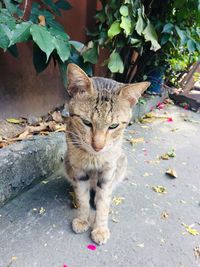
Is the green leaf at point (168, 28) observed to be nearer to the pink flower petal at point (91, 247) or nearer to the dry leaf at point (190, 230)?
the dry leaf at point (190, 230)

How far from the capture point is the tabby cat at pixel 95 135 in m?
1.50

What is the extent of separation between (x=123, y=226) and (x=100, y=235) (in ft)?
0.67

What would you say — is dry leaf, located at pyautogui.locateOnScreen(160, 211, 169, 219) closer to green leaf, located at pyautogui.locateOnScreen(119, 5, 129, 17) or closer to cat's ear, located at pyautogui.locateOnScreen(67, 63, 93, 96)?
cat's ear, located at pyautogui.locateOnScreen(67, 63, 93, 96)

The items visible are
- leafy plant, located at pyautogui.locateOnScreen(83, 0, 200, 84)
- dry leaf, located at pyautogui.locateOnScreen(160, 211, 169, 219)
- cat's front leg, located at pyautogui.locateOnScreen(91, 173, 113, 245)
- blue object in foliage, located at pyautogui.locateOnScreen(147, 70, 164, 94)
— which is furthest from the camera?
blue object in foliage, located at pyautogui.locateOnScreen(147, 70, 164, 94)

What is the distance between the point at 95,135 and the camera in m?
1.49

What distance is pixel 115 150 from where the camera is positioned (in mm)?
1693

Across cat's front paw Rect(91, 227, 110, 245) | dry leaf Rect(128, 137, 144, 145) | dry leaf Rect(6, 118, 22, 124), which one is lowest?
dry leaf Rect(128, 137, 144, 145)

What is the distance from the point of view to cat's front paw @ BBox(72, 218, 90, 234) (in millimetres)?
1698

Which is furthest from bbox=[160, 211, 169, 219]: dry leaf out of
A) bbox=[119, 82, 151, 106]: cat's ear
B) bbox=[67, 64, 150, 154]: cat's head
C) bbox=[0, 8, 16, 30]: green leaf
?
bbox=[0, 8, 16, 30]: green leaf

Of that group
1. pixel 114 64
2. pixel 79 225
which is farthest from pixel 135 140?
pixel 79 225

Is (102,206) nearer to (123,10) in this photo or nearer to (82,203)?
(82,203)

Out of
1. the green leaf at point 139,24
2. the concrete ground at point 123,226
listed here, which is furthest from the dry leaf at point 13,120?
the green leaf at point 139,24

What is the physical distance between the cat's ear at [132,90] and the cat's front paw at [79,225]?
2.45 feet

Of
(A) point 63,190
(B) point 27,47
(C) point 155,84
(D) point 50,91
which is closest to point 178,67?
(C) point 155,84
